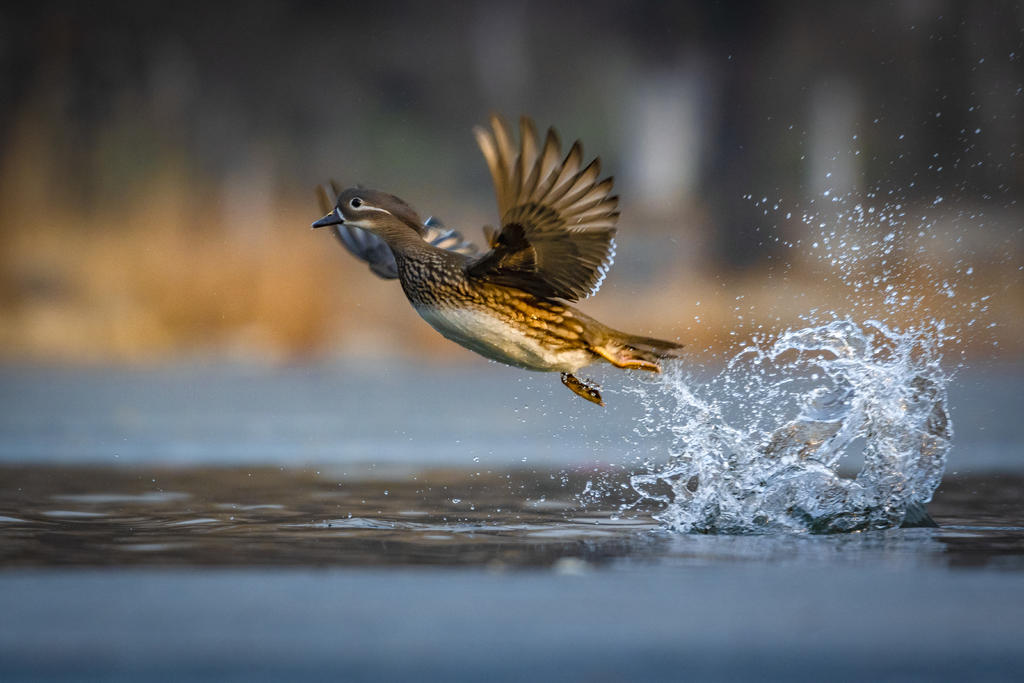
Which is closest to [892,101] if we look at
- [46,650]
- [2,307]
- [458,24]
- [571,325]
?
[458,24]

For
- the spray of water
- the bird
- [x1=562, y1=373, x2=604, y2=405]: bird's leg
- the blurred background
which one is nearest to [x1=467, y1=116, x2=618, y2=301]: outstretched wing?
the bird

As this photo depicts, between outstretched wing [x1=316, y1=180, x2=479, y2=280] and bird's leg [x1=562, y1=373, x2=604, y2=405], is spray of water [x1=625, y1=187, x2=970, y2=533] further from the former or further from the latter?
outstretched wing [x1=316, y1=180, x2=479, y2=280]

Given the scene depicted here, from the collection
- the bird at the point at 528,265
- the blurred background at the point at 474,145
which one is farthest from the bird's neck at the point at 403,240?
the blurred background at the point at 474,145

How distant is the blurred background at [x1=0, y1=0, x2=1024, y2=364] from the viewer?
13.8 meters

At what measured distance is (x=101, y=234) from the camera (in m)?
14.1

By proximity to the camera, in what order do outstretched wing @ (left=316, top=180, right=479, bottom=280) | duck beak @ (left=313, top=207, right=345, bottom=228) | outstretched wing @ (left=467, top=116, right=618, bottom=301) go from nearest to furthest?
outstretched wing @ (left=467, top=116, right=618, bottom=301), duck beak @ (left=313, top=207, right=345, bottom=228), outstretched wing @ (left=316, top=180, right=479, bottom=280)

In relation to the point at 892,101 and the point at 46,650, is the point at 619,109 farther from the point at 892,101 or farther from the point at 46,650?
the point at 46,650

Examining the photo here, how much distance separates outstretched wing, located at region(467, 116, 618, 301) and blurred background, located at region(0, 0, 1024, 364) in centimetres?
875

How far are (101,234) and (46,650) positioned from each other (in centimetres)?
1193

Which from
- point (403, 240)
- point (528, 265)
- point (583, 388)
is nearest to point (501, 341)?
point (528, 265)

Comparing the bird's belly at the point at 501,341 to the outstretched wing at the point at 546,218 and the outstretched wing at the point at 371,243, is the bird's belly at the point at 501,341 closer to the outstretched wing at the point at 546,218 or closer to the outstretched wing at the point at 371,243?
the outstretched wing at the point at 546,218

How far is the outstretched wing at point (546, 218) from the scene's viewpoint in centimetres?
449

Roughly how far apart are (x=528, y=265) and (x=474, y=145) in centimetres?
1038

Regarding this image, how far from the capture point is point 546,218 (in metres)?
4.63
